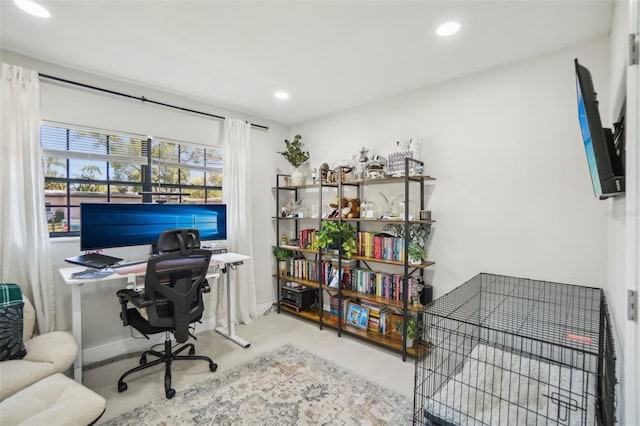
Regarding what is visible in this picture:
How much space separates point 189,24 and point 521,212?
2.92 metres

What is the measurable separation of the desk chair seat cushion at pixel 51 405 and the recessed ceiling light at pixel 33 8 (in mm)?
2270

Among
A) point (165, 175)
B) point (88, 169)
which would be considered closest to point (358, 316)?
point (165, 175)

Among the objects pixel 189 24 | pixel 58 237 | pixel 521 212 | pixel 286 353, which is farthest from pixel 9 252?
pixel 521 212

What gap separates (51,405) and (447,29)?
3.27 meters

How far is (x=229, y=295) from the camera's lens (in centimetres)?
326

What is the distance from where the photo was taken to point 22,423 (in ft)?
4.52

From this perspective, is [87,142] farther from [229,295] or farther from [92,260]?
[229,295]

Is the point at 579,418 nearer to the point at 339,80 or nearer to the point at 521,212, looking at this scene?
the point at 521,212

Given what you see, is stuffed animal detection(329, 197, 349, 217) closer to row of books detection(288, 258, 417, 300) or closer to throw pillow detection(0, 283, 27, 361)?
row of books detection(288, 258, 417, 300)

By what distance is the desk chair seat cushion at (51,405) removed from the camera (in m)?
1.41

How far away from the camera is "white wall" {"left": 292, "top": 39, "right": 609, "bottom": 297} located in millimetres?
2230

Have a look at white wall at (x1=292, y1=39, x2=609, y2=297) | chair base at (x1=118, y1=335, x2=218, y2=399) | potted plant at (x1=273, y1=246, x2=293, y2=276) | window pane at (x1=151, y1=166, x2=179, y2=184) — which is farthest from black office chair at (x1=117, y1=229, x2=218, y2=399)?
white wall at (x1=292, y1=39, x2=609, y2=297)

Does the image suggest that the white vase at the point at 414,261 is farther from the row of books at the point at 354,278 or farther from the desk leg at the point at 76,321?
the desk leg at the point at 76,321

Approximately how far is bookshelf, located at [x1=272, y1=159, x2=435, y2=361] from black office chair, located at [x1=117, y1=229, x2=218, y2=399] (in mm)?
1470
